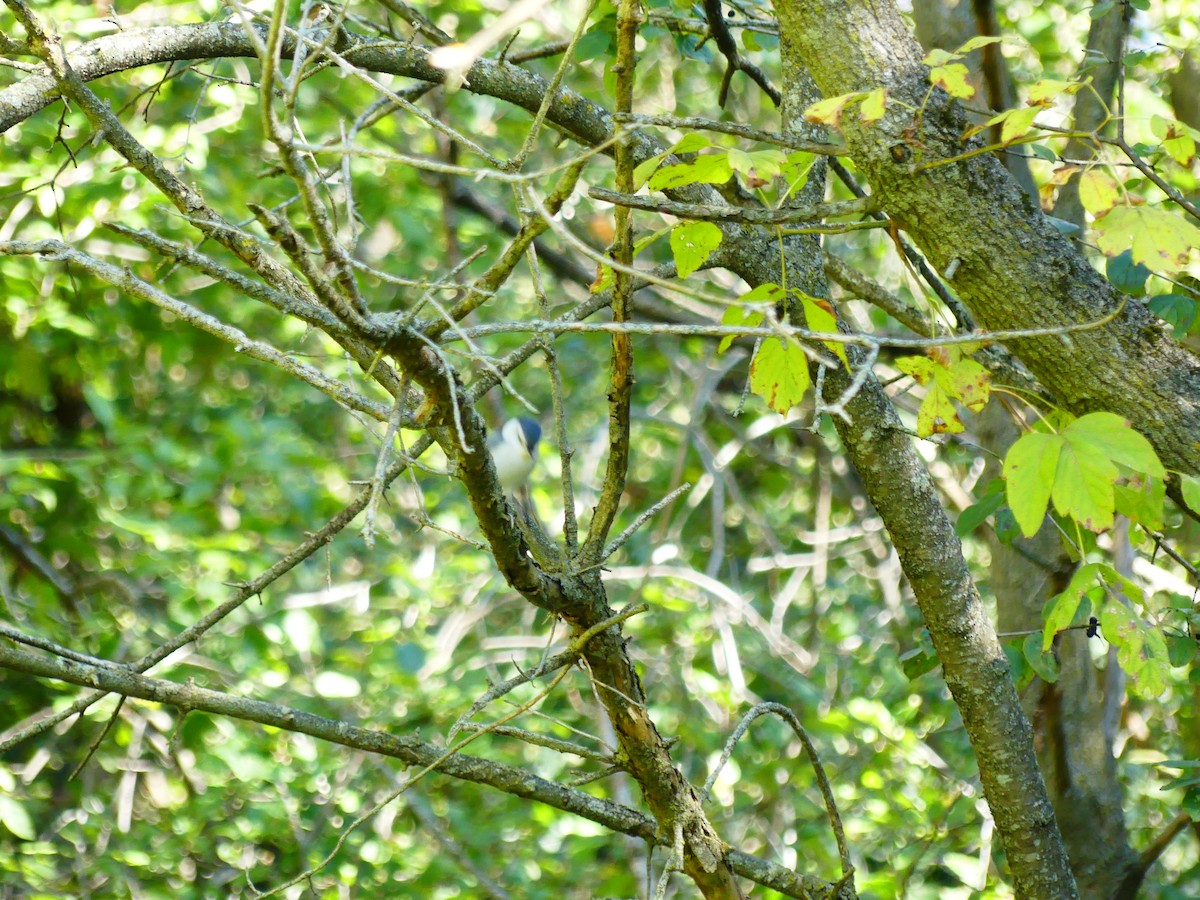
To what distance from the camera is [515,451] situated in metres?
3.46

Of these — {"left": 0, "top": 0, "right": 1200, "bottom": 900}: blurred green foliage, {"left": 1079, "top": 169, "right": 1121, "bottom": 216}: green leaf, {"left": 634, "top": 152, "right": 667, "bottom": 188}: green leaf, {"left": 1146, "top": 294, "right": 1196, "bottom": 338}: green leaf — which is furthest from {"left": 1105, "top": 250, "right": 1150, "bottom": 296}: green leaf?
{"left": 0, "top": 0, "right": 1200, "bottom": 900}: blurred green foliage

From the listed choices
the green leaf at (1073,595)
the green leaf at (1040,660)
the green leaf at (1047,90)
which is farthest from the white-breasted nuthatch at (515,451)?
the green leaf at (1047,90)

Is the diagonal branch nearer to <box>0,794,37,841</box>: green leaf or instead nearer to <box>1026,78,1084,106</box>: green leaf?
<box>1026,78,1084,106</box>: green leaf

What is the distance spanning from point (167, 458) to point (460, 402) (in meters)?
3.35

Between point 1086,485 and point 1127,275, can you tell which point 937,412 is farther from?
point 1127,275

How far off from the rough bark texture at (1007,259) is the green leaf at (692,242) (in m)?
0.23

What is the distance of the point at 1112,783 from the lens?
248 centimetres

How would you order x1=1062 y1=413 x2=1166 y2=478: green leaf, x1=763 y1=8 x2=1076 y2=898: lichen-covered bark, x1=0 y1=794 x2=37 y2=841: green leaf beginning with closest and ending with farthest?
1. x1=1062 y1=413 x2=1166 y2=478: green leaf
2. x1=763 y1=8 x2=1076 y2=898: lichen-covered bark
3. x1=0 y1=794 x2=37 y2=841: green leaf

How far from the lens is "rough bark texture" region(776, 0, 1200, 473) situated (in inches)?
55.6

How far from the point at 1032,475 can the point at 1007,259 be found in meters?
0.36

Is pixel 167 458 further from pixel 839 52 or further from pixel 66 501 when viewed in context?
pixel 839 52

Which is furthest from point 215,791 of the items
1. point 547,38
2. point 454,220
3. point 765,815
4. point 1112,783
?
point 547,38

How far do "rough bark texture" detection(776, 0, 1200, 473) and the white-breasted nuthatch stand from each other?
2081mm

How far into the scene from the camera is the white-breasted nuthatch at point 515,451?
11.3 feet
